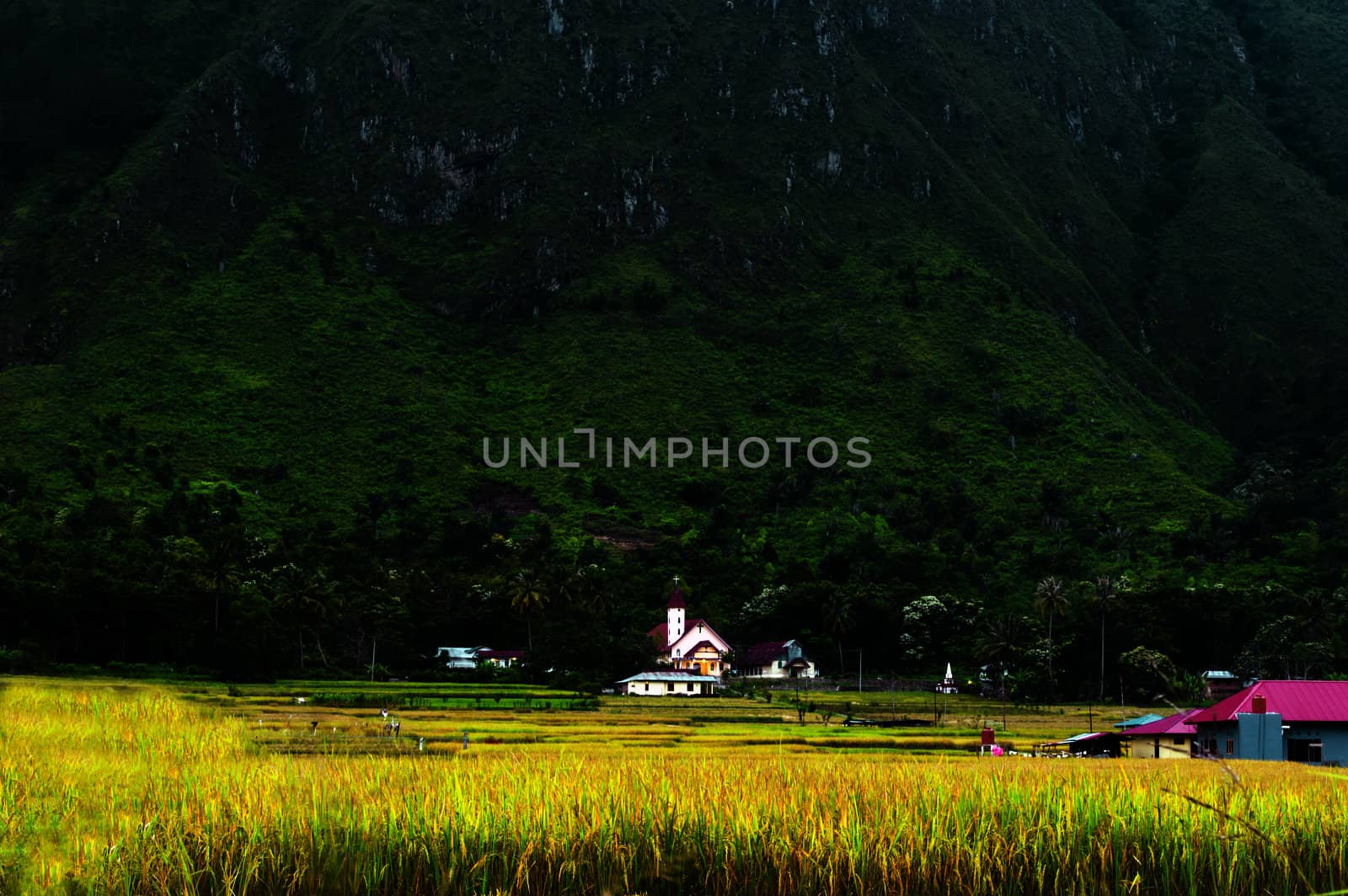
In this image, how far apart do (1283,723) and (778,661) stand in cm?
7101

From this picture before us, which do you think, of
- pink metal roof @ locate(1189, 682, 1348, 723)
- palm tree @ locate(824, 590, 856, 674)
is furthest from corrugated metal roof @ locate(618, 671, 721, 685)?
pink metal roof @ locate(1189, 682, 1348, 723)

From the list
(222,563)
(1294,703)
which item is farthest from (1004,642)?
(1294,703)

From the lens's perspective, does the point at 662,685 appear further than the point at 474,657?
No

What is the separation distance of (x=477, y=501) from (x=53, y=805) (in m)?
126

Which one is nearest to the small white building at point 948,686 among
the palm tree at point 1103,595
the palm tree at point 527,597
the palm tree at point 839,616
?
the palm tree at point 1103,595

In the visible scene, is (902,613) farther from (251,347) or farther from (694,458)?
(251,347)

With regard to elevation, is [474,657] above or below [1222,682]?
above

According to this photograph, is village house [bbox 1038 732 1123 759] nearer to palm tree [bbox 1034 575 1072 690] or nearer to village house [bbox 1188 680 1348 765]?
village house [bbox 1188 680 1348 765]

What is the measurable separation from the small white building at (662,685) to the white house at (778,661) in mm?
12129

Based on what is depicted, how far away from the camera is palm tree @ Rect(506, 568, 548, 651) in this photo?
107062mm

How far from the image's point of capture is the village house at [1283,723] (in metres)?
42.7

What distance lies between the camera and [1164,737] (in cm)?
4769

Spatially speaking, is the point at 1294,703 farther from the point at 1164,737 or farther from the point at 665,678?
the point at 665,678

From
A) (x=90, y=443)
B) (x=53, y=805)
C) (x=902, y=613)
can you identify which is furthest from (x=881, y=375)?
(x=53, y=805)
